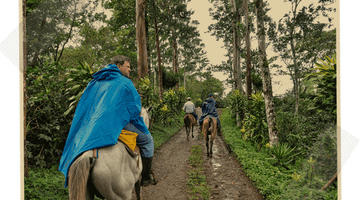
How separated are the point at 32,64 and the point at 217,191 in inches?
179

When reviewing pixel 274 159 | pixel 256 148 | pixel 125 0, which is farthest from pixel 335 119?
pixel 125 0

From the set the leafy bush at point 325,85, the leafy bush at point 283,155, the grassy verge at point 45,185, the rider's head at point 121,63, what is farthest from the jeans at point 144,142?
the leafy bush at point 283,155

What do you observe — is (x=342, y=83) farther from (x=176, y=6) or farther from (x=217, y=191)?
(x=176, y=6)

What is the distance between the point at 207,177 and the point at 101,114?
4.16 metres

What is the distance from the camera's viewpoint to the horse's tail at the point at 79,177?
1639 mm

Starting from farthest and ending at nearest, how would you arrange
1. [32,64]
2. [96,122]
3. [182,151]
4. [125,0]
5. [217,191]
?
[125,0] < [182,151] < [217,191] < [32,64] < [96,122]

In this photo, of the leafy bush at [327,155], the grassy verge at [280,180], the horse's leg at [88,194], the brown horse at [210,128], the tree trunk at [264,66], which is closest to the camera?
the horse's leg at [88,194]

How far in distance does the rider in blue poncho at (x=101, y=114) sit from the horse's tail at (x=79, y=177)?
101 mm

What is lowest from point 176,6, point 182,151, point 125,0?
point 182,151

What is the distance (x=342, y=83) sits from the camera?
2145 mm

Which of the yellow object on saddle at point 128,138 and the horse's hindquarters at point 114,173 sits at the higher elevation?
the yellow object on saddle at point 128,138

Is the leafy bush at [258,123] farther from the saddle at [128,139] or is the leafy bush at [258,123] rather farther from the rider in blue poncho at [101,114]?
the rider in blue poncho at [101,114]

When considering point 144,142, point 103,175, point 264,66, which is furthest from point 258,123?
point 103,175

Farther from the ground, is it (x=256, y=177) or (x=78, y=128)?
(x=78, y=128)
